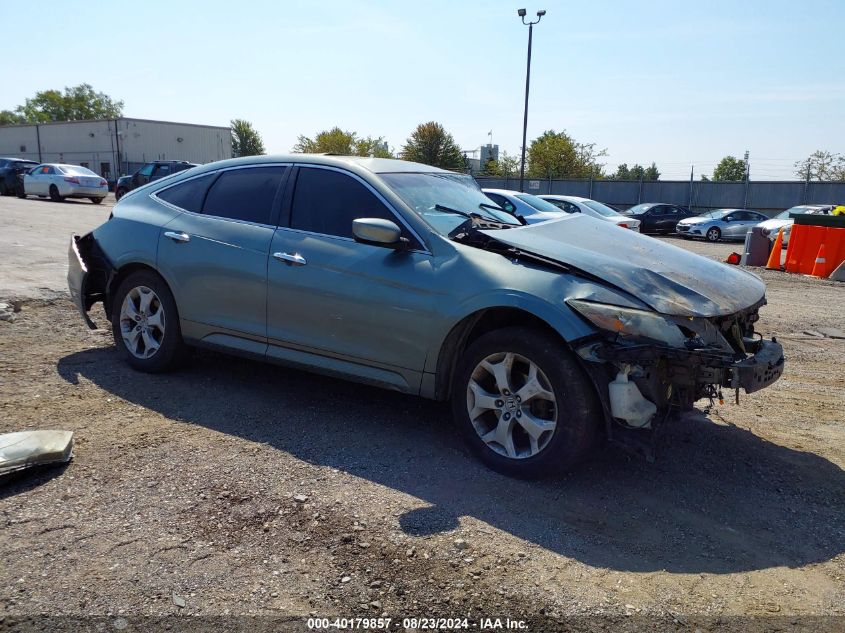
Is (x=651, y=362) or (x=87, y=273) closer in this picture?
(x=651, y=362)

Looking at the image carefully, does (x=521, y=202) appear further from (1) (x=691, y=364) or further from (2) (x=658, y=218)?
(2) (x=658, y=218)

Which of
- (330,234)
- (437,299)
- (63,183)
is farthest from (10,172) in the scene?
(437,299)

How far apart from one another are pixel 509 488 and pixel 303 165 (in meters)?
2.61

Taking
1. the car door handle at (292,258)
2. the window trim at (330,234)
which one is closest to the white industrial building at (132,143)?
the window trim at (330,234)

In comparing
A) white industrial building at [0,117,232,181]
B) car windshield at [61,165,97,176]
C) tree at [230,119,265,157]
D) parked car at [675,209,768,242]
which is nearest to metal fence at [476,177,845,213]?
parked car at [675,209,768,242]

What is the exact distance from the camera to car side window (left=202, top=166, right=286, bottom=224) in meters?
4.89

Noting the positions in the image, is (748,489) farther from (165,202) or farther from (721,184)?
(721,184)

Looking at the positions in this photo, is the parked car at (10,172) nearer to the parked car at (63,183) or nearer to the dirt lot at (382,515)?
the parked car at (63,183)

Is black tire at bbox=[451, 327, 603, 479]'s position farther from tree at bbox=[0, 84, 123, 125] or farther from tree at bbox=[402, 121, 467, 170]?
tree at bbox=[0, 84, 123, 125]

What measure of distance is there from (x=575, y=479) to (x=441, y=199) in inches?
79.0

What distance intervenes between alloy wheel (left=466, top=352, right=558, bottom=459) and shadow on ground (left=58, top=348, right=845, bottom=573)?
0.21 metres

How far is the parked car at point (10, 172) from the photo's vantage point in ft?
91.7

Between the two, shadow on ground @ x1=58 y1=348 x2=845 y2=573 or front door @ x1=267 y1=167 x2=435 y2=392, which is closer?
shadow on ground @ x1=58 y1=348 x2=845 y2=573

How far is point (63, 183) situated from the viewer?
25.5 metres
